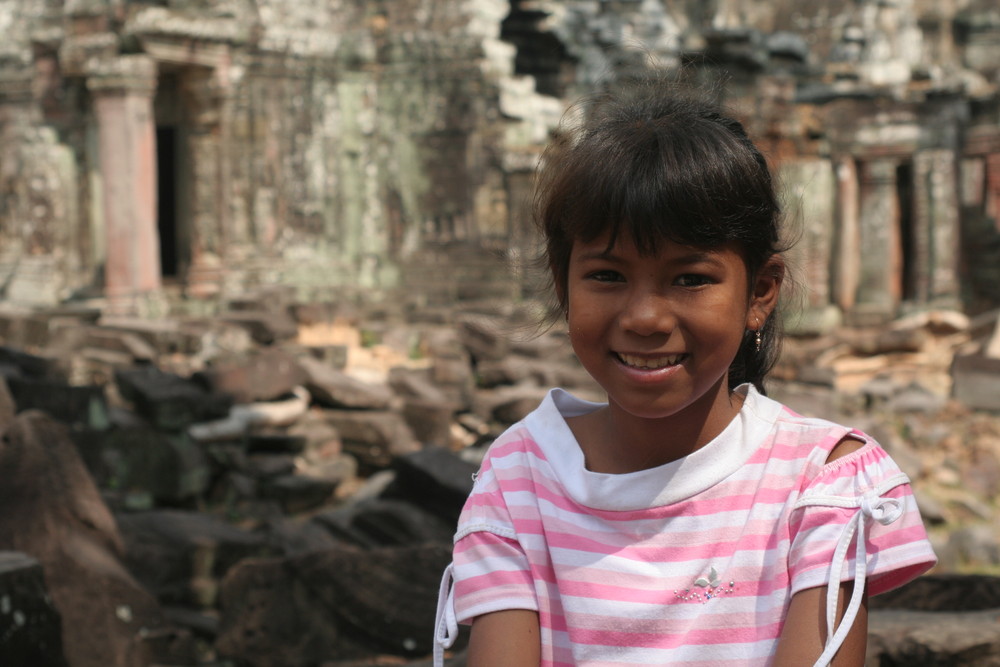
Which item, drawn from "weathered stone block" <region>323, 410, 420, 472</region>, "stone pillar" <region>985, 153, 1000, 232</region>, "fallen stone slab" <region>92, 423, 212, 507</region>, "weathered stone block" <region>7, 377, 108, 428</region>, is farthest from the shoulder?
"stone pillar" <region>985, 153, 1000, 232</region>

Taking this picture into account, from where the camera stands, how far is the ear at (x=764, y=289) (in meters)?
1.70

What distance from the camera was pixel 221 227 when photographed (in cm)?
1412

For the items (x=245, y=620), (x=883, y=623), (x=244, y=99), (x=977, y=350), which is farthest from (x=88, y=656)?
(x=244, y=99)

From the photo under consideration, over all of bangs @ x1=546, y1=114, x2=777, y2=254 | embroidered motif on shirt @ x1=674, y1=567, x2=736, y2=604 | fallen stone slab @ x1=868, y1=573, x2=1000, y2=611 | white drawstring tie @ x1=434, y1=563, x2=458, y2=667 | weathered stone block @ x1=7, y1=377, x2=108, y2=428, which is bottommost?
weathered stone block @ x1=7, y1=377, x2=108, y2=428

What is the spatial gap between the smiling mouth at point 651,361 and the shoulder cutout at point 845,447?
0.26 m

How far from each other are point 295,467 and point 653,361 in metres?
6.58

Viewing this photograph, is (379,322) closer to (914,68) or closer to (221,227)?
(221,227)

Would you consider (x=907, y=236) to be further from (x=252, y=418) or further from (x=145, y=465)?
(x=145, y=465)

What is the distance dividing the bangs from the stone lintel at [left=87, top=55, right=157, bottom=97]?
12.0 metres

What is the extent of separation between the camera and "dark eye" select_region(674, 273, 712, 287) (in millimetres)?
1577

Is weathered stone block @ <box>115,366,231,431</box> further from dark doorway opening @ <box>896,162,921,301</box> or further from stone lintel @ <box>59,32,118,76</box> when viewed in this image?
dark doorway opening @ <box>896,162,921,301</box>

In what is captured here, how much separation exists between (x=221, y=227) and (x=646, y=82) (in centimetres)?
1285

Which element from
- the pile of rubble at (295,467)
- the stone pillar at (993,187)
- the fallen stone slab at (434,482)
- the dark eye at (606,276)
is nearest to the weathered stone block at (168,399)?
the pile of rubble at (295,467)

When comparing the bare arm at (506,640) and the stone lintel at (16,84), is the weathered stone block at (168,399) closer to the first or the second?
the bare arm at (506,640)
